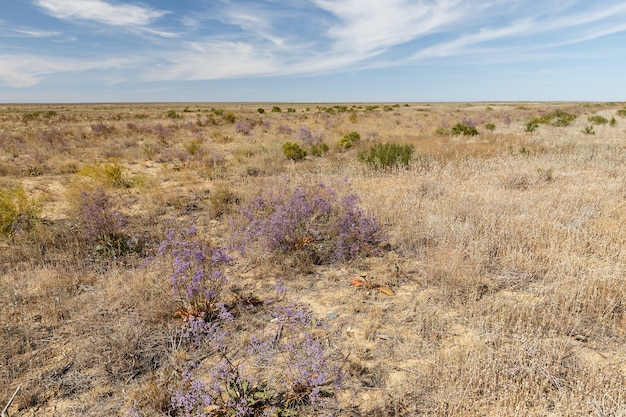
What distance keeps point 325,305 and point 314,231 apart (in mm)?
1461

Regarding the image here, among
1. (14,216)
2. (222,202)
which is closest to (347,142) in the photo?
(222,202)

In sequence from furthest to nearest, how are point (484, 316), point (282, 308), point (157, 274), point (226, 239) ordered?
point (226, 239) → point (157, 274) → point (282, 308) → point (484, 316)

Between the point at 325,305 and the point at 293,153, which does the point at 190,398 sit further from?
the point at 293,153

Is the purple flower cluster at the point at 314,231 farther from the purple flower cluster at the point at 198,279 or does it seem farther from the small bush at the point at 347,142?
the small bush at the point at 347,142

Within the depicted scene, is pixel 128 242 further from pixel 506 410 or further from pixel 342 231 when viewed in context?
pixel 506 410

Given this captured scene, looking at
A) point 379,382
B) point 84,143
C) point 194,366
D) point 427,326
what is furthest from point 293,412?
point 84,143

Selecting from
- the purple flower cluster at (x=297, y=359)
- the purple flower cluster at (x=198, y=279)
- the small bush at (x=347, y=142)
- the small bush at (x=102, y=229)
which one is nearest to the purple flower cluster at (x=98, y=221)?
the small bush at (x=102, y=229)

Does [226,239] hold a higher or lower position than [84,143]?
lower

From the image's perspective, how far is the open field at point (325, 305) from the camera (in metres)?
2.44

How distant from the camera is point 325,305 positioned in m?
3.69

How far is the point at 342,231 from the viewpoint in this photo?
4785 millimetres

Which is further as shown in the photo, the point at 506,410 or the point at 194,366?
the point at 194,366

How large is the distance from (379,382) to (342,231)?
2.40 meters

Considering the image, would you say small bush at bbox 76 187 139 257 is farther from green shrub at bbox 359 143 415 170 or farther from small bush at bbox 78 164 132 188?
green shrub at bbox 359 143 415 170
